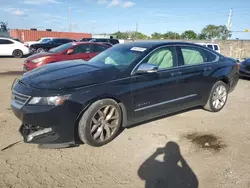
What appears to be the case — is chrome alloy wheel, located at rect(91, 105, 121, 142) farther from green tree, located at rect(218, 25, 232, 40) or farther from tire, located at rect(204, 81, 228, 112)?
green tree, located at rect(218, 25, 232, 40)

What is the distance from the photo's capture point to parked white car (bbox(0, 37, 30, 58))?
54.6 feet

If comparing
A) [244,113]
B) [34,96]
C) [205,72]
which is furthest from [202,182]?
[244,113]

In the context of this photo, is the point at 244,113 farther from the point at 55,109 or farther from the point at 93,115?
the point at 55,109

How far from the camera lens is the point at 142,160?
3.29 m

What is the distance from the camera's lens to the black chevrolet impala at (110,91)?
3.18 metres

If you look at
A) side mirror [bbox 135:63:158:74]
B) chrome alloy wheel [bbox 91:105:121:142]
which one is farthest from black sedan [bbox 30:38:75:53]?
chrome alloy wheel [bbox 91:105:121:142]

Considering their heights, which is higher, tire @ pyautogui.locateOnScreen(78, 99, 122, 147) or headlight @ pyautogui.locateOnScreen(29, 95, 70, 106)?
headlight @ pyautogui.locateOnScreen(29, 95, 70, 106)

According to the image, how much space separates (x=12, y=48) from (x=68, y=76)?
15687 millimetres

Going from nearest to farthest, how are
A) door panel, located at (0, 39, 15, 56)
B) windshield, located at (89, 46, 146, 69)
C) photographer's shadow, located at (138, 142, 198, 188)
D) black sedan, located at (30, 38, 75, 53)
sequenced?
photographer's shadow, located at (138, 142, 198, 188) → windshield, located at (89, 46, 146, 69) → door panel, located at (0, 39, 15, 56) → black sedan, located at (30, 38, 75, 53)

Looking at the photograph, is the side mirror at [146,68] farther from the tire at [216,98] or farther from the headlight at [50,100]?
the tire at [216,98]

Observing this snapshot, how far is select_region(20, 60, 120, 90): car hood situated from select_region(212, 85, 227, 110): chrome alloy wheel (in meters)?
2.73

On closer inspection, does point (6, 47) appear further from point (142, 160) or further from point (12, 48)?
point (142, 160)

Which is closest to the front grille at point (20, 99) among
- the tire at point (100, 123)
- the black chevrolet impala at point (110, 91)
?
the black chevrolet impala at point (110, 91)

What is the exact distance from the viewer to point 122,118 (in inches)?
151
